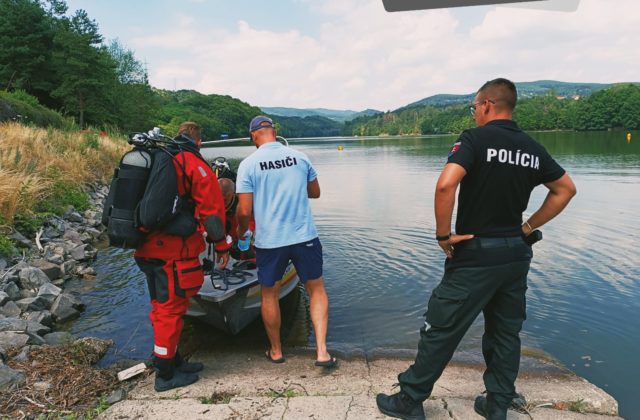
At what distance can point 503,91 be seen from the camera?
9.00 feet

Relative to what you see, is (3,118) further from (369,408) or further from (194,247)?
(369,408)

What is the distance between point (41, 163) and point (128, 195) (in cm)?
956

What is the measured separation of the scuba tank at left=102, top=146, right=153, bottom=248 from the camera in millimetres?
3342

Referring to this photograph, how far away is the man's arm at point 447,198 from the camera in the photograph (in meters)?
2.61

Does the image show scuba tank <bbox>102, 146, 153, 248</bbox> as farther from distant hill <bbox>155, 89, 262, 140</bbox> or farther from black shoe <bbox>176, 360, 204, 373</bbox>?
distant hill <bbox>155, 89, 262, 140</bbox>

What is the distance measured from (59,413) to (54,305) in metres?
3.16

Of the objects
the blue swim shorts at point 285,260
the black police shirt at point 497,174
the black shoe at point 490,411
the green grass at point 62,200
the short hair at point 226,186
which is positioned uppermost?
the black police shirt at point 497,174

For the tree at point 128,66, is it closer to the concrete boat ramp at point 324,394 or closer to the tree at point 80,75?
the tree at point 80,75

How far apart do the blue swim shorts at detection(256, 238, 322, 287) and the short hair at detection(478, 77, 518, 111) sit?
1.91 meters

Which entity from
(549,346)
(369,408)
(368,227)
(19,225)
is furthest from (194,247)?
(368,227)

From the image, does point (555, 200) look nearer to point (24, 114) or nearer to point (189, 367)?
point (189, 367)

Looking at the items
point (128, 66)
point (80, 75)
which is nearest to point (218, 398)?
point (80, 75)

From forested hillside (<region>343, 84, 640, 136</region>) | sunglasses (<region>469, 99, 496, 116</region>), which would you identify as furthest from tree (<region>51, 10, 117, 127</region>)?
forested hillside (<region>343, 84, 640, 136</region>)

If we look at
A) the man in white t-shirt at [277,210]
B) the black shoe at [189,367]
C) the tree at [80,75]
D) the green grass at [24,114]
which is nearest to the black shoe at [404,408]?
the man in white t-shirt at [277,210]
